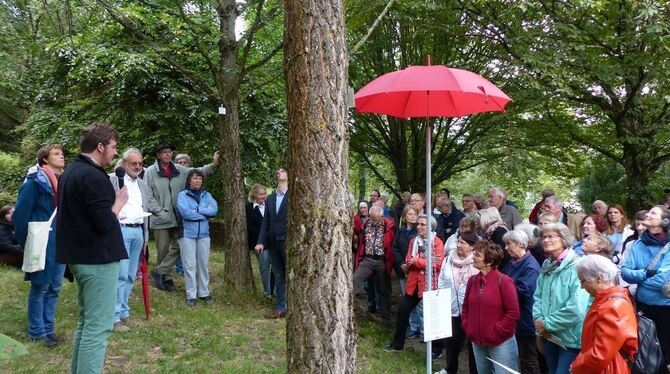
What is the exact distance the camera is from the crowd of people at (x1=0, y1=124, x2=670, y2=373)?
11.2ft

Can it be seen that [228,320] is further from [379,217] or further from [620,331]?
[620,331]

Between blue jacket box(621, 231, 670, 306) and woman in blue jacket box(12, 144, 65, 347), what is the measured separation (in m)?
5.52

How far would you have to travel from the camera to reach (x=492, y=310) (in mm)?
4426

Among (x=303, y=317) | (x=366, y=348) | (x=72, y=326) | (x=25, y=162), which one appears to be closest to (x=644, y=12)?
(x=366, y=348)

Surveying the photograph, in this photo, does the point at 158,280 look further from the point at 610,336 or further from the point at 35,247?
the point at 610,336

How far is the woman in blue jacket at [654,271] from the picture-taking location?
4703mm

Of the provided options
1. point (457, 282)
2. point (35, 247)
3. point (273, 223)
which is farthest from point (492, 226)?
point (35, 247)

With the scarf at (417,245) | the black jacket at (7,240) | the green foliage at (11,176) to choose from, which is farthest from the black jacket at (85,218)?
the green foliage at (11,176)

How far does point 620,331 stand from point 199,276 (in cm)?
509

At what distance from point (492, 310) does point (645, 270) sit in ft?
5.42

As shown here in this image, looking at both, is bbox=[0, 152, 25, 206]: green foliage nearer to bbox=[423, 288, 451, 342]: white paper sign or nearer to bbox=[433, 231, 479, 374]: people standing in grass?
bbox=[433, 231, 479, 374]: people standing in grass

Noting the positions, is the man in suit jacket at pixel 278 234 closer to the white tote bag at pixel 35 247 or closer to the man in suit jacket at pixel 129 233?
the man in suit jacket at pixel 129 233

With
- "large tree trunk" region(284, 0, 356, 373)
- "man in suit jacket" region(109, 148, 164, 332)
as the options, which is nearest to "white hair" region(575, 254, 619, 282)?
"large tree trunk" region(284, 0, 356, 373)

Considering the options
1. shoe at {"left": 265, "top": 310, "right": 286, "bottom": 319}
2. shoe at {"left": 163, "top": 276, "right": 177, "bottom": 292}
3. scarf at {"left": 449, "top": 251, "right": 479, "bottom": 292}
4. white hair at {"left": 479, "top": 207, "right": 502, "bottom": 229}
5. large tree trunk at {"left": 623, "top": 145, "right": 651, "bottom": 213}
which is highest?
large tree trunk at {"left": 623, "top": 145, "right": 651, "bottom": 213}
